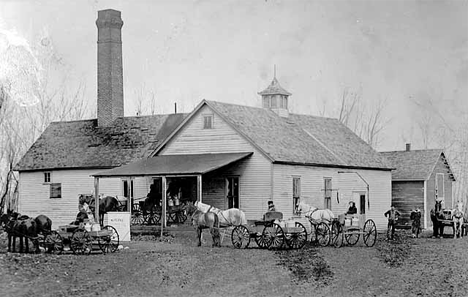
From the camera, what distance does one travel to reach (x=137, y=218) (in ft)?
132

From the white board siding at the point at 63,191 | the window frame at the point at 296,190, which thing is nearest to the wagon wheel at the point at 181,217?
the window frame at the point at 296,190

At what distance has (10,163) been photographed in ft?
187

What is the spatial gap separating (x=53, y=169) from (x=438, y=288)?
2959 cm

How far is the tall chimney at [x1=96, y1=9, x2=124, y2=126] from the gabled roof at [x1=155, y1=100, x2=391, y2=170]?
9.98m

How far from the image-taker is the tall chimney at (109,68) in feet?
165

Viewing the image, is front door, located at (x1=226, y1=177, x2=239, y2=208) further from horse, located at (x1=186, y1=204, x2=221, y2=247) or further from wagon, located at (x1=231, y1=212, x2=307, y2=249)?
wagon, located at (x1=231, y1=212, x2=307, y2=249)

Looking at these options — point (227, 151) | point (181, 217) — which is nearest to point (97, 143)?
point (227, 151)

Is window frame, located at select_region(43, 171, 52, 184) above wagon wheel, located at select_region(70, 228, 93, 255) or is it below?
above

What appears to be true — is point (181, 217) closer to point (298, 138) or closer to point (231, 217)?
point (231, 217)

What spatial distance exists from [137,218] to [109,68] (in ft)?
44.5

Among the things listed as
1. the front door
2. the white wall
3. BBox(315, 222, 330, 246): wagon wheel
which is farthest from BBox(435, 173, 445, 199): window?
BBox(315, 222, 330, 246): wagon wheel

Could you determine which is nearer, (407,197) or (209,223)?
(209,223)

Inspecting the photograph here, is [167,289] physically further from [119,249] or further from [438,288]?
[119,249]

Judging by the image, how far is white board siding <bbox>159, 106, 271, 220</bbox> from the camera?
127 ft
